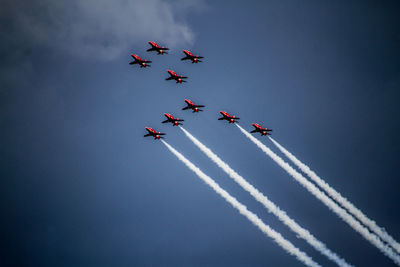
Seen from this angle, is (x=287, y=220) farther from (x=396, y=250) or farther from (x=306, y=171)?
(x=396, y=250)

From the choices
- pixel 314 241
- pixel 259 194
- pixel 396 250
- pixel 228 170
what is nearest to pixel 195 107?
pixel 228 170

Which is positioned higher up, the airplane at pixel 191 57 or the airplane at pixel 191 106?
the airplane at pixel 191 57

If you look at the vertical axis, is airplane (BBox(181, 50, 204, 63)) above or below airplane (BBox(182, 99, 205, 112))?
above

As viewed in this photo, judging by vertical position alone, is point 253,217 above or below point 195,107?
below

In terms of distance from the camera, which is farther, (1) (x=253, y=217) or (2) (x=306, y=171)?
(2) (x=306, y=171)

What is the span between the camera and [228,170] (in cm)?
14350

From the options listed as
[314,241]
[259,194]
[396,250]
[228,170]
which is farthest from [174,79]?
[396,250]

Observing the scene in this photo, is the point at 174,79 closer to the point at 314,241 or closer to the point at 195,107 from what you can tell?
the point at 195,107

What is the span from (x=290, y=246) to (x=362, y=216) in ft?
72.8

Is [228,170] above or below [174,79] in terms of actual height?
below

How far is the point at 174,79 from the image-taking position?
147 m

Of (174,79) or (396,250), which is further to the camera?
(174,79)

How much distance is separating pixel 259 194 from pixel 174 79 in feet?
140

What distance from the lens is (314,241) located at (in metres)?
133
